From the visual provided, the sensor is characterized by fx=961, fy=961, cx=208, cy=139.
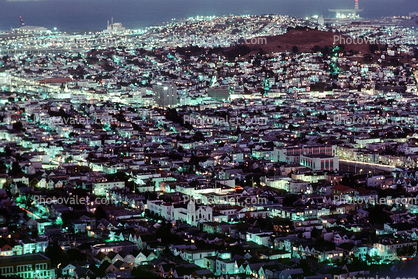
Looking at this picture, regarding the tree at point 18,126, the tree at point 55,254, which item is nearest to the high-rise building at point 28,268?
the tree at point 55,254

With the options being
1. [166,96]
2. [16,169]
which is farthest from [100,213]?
[166,96]

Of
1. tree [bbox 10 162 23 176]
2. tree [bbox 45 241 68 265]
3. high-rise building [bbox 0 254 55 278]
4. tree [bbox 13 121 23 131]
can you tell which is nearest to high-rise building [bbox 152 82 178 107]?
tree [bbox 13 121 23 131]

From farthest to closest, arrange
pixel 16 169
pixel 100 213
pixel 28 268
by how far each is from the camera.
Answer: pixel 16 169 → pixel 100 213 → pixel 28 268

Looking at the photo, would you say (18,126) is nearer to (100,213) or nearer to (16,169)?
(16,169)

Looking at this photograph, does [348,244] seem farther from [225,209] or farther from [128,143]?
[128,143]

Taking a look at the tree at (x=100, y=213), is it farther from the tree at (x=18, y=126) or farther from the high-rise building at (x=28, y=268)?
the tree at (x=18, y=126)

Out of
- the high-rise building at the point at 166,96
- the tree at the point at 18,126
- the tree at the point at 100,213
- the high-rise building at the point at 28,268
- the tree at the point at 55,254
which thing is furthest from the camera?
the high-rise building at the point at 166,96

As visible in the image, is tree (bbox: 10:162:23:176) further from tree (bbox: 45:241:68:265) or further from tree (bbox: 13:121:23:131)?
tree (bbox: 13:121:23:131)

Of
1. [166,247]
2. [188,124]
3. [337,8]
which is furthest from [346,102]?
[337,8]
